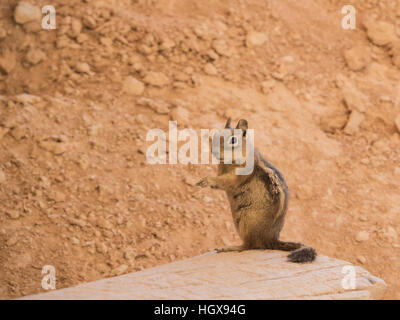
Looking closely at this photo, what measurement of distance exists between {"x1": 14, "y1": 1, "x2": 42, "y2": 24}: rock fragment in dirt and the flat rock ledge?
5745 millimetres

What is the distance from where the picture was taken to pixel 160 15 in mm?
9000

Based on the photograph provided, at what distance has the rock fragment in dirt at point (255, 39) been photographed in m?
9.02

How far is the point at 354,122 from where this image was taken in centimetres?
864

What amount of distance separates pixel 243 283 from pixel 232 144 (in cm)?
114

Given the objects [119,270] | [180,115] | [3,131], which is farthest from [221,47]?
[119,270]

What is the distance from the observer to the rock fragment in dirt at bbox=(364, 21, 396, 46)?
9.59 meters

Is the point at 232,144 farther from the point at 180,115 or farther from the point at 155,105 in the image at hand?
the point at 155,105

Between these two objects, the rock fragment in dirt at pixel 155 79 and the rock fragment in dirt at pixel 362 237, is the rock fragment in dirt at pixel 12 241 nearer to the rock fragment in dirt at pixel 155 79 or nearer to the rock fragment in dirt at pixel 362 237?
the rock fragment in dirt at pixel 155 79

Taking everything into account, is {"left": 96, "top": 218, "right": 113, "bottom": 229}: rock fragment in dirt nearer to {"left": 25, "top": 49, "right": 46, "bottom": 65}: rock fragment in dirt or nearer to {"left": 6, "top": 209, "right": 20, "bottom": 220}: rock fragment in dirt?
{"left": 6, "top": 209, "right": 20, "bottom": 220}: rock fragment in dirt

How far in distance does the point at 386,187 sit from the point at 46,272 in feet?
16.8

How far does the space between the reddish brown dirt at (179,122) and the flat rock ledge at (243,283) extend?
2.42m

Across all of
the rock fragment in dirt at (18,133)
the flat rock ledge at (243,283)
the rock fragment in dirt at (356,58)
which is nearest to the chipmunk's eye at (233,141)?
the flat rock ledge at (243,283)

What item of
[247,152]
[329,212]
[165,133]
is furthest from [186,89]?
[247,152]

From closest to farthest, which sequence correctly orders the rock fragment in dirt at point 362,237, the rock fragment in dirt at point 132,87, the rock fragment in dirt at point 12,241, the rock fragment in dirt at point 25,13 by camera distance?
the rock fragment in dirt at point 12,241 → the rock fragment in dirt at point 362,237 → the rock fragment in dirt at point 132,87 → the rock fragment in dirt at point 25,13
